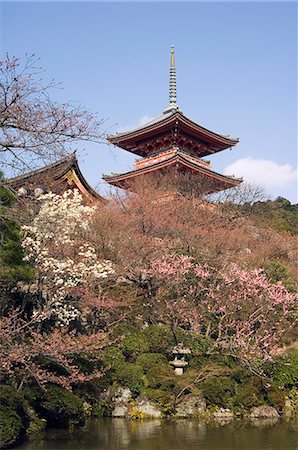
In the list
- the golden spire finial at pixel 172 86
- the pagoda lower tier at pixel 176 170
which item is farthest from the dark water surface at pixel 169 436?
A: the golden spire finial at pixel 172 86

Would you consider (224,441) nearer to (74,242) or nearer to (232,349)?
(232,349)

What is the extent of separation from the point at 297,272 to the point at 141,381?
8.96 m

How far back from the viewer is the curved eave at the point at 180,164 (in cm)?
2266

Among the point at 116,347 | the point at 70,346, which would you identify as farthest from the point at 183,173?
the point at 70,346

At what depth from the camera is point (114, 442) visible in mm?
8312

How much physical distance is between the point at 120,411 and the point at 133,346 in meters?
1.56

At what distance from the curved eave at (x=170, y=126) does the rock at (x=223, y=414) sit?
14572 millimetres

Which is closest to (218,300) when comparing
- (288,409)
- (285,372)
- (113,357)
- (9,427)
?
(285,372)

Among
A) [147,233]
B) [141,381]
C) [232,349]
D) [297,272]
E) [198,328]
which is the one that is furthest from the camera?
[297,272]

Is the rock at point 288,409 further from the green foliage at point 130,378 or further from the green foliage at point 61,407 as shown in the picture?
the green foliage at point 61,407

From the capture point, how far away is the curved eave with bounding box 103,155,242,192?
22663 millimetres

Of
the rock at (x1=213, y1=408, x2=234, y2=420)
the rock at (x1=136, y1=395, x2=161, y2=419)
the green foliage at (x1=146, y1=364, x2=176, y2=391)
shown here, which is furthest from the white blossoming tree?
the rock at (x1=213, y1=408, x2=234, y2=420)

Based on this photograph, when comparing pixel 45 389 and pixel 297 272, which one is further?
pixel 297 272

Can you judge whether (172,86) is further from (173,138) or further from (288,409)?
(288,409)
